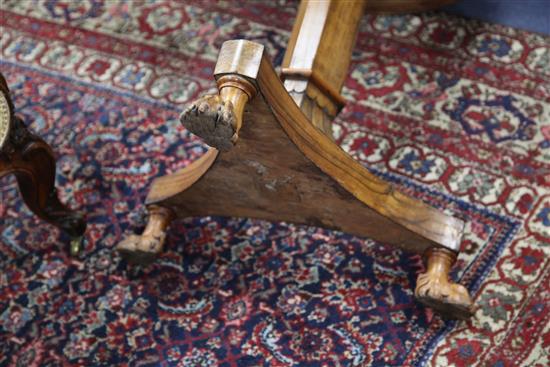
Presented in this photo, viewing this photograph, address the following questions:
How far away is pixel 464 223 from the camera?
1961 millimetres

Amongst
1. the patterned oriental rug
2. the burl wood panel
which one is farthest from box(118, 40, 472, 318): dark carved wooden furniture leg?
the patterned oriental rug

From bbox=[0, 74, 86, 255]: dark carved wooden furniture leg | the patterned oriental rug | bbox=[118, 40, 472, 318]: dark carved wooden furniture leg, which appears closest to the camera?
bbox=[118, 40, 472, 318]: dark carved wooden furniture leg

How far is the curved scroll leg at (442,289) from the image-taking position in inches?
72.9

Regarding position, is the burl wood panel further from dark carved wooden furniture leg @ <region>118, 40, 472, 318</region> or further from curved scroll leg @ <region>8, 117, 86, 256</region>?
curved scroll leg @ <region>8, 117, 86, 256</region>

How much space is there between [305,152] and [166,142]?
29.5 inches

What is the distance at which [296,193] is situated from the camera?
1840 millimetres

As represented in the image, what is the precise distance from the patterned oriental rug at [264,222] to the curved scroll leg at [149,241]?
78 mm

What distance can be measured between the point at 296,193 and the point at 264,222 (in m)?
0.32

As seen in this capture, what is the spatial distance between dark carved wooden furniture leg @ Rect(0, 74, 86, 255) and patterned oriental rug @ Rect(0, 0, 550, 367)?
95 mm

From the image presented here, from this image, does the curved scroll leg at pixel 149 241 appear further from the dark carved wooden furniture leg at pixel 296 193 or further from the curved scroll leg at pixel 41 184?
the curved scroll leg at pixel 41 184

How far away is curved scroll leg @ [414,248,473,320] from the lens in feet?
6.08

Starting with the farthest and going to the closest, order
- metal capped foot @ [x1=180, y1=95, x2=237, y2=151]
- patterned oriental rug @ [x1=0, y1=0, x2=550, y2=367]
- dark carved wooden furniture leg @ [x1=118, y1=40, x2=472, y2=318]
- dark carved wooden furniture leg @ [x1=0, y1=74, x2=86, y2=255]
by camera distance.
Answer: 1. patterned oriental rug @ [x1=0, y1=0, x2=550, y2=367]
2. dark carved wooden furniture leg @ [x1=0, y1=74, x2=86, y2=255]
3. dark carved wooden furniture leg @ [x1=118, y1=40, x2=472, y2=318]
4. metal capped foot @ [x1=180, y1=95, x2=237, y2=151]

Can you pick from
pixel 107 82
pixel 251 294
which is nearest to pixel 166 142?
pixel 107 82

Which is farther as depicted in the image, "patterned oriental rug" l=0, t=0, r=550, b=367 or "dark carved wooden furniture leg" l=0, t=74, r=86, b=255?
"patterned oriental rug" l=0, t=0, r=550, b=367
